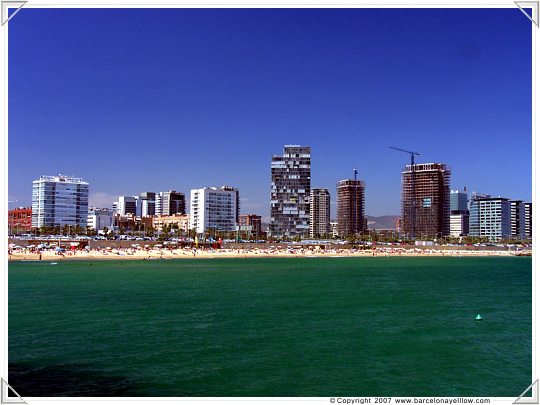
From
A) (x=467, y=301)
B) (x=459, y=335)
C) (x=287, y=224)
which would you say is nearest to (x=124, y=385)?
(x=459, y=335)

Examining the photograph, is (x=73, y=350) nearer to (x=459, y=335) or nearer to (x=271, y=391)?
(x=271, y=391)

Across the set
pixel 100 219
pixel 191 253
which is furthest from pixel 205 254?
pixel 100 219

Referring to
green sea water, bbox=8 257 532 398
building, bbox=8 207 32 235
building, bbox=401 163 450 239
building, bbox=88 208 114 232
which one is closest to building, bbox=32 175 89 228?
building, bbox=8 207 32 235

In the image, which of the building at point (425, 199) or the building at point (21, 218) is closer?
the building at point (21, 218)

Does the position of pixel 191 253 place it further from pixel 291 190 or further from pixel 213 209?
pixel 213 209

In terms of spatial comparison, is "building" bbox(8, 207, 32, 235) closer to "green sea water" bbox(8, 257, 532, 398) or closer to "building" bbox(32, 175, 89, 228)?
"building" bbox(32, 175, 89, 228)

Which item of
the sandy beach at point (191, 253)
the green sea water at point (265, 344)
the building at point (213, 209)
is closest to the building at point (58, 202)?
the building at point (213, 209)

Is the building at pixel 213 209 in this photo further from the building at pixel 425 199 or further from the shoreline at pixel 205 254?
the building at pixel 425 199
